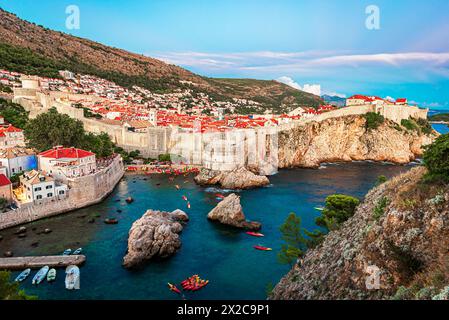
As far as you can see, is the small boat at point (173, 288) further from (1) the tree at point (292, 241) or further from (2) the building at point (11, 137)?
(2) the building at point (11, 137)

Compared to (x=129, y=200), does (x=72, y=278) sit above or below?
below

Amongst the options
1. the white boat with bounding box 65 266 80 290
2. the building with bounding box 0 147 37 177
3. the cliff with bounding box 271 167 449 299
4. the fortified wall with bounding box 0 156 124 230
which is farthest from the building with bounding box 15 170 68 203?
the cliff with bounding box 271 167 449 299

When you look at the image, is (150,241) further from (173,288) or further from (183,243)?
(173,288)

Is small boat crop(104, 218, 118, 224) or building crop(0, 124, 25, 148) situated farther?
building crop(0, 124, 25, 148)

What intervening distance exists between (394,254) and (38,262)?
46.6 ft

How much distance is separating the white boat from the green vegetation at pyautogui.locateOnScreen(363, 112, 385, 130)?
135 ft

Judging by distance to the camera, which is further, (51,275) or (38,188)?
(38,188)

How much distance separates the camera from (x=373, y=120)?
149 ft

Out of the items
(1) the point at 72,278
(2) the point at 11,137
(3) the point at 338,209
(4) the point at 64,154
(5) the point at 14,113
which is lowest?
(1) the point at 72,278

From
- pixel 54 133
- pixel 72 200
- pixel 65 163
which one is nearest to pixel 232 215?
pixel 72 200

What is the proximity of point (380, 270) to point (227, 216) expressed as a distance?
14182 mm

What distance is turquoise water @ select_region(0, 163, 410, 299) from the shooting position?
13.0 meters

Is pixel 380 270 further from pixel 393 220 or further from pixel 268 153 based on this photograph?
pixel 268 153

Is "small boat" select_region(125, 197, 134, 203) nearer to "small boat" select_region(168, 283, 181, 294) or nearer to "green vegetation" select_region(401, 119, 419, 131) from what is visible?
"small boat" select_region(168, 283, 181, 294)
